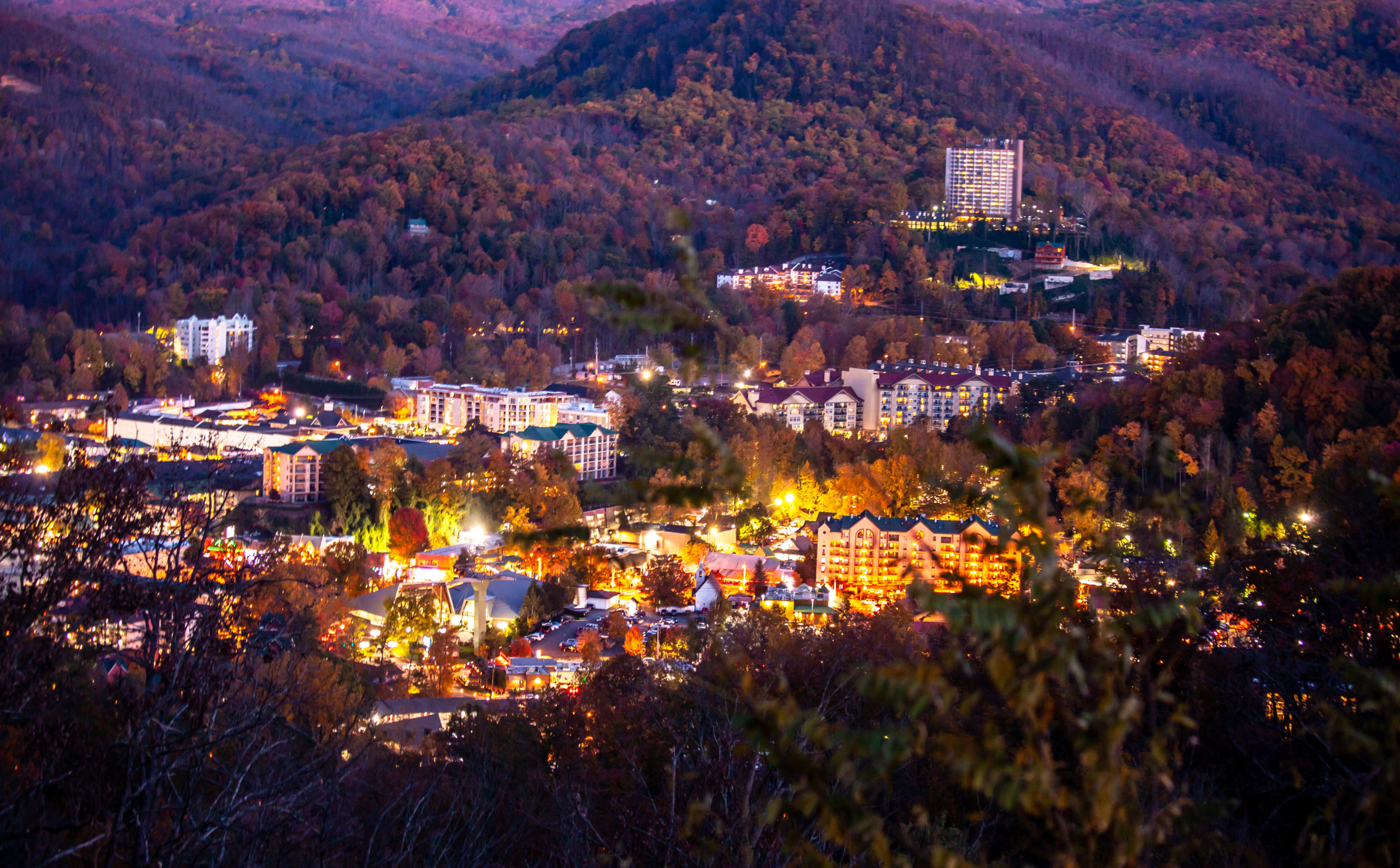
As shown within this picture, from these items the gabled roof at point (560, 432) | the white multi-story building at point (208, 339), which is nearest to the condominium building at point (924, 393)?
the gabled roof at point (560, 432)

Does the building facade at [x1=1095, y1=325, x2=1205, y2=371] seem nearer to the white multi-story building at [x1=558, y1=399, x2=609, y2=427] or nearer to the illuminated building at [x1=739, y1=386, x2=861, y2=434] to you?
the illuminated building at [x1=739, y1=386, x2=861, y2=434]

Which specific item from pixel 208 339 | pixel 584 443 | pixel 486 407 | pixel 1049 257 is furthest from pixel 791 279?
pixel 208 339

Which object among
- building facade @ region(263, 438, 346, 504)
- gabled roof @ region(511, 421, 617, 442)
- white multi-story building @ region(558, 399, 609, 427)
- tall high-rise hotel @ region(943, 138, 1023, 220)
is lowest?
building facade @ region(263, 438, 346, 504)

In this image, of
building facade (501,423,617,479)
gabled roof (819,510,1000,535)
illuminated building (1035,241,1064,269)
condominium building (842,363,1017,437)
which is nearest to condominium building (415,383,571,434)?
building facade (501,423,617,479)

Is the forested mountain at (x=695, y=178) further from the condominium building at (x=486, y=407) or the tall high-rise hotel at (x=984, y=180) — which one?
the condominium building at (x=486, y=407)

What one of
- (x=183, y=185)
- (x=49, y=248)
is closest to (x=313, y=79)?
(x=183, y=185)

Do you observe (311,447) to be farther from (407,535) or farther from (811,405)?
(811,405)

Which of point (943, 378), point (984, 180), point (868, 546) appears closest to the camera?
point (868, 546)
